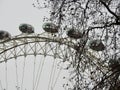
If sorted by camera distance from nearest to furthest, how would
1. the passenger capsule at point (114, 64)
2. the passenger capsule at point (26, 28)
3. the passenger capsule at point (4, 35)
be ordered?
1. the passenger capsule at point (114, 64)
2. the passenger capsule at point (26, 28)
3. the passenger capsule at point (4, 35)

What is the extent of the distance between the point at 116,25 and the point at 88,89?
2226mm

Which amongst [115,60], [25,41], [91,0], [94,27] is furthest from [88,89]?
[25,41]

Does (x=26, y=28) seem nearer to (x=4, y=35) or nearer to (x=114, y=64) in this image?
(x=4, y=35)

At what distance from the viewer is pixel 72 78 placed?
11414 millimetres

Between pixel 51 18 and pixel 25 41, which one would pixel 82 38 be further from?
pixel 25 41

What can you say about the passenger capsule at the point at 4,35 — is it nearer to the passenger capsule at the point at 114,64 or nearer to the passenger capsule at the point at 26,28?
the passenger capsule at the point at 26,28

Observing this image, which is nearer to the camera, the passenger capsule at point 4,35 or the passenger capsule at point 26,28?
the passenger capsule at point 26,28

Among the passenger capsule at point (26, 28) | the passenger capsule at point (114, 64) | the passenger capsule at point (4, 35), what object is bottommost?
the passenger capsule at point (4, 35)

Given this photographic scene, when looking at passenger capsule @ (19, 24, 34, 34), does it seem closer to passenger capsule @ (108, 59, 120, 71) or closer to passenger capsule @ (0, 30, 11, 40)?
passenger capsule @ (0, 30, 11, 40)

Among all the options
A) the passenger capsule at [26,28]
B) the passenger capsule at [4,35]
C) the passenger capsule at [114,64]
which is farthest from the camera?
the passenger capsule at [4,35]

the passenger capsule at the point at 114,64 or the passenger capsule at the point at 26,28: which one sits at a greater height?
the passenger capsule at the point at 114,64

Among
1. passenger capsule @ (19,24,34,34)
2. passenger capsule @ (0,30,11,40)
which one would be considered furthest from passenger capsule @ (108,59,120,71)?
passenger capsule @ (0,30,11,40)

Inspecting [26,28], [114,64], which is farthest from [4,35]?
[114,64]

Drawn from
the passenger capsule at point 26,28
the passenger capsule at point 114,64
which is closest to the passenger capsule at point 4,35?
the passenger capsule at point 26,28
